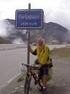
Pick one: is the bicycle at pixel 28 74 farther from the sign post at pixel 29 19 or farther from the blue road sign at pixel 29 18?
the blue road sign at pixel 29 18

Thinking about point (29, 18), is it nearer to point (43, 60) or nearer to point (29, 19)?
point (29, 19)

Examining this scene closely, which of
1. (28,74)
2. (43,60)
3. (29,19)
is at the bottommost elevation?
(28,74)

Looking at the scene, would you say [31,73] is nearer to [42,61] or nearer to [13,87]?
[42,61]

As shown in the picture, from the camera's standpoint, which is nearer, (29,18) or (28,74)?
(28,74)

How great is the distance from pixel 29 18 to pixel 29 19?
29mm

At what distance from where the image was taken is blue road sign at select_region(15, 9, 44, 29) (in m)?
12.6

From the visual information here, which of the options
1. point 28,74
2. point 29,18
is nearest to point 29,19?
point 29,18

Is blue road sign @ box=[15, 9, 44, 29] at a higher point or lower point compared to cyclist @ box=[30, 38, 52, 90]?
higher

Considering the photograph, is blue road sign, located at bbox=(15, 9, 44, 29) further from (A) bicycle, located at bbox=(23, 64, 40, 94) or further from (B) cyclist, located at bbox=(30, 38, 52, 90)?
(A) bicycle, located at bbox=(23, 64, 40, 94)

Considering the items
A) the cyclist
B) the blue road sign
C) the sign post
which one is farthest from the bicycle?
the blue road sign

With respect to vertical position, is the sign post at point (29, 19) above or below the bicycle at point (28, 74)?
above

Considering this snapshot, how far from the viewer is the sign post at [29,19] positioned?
1263 cm

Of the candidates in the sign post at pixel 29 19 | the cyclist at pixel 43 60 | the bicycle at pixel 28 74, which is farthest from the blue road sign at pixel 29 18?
the bicycle at pixel 28 74

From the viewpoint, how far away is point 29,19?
12.6 meters
